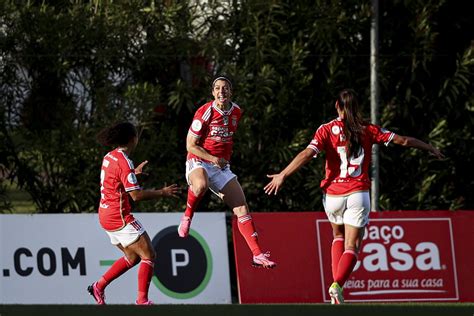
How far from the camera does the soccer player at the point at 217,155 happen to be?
1035 centimetres

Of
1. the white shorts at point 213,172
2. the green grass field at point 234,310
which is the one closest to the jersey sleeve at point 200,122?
the white shorts at point 213,172

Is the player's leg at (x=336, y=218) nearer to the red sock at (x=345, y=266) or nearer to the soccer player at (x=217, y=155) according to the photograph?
the red sock at (x=345, y=266)

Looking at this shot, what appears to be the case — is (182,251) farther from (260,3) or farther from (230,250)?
(260,3)

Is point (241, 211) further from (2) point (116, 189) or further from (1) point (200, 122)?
(2) point (116, 189)

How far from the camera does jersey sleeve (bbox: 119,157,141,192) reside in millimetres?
10070

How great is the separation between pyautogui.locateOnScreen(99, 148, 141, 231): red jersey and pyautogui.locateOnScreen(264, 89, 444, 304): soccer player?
1318 millimetres

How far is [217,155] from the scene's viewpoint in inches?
413

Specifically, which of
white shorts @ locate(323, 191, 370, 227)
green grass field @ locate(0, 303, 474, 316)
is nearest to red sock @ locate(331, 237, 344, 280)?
white shorts @ locate(323, 191, 370, 227)

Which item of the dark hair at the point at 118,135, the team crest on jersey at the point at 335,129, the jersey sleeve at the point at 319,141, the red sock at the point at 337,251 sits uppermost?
the dark hair at the point at 118,135

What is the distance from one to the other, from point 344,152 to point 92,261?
4.61 m

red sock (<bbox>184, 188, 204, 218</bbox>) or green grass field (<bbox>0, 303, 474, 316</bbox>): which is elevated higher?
red sock (<bbox>184, 188, 204, 218</bbox>)

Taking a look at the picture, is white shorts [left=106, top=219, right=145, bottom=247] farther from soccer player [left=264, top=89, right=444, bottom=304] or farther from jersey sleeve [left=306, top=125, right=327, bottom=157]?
jersey sleeve [left=306, top=125, right=327, bottom=157]

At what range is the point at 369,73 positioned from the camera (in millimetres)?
16516

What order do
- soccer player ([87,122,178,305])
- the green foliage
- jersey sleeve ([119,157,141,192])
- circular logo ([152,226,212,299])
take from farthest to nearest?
the green foliage, circular logo ([152,226,212,299]), soccer player ([87,122,178,305]), jersey sleeve ([119,157,141,192])
